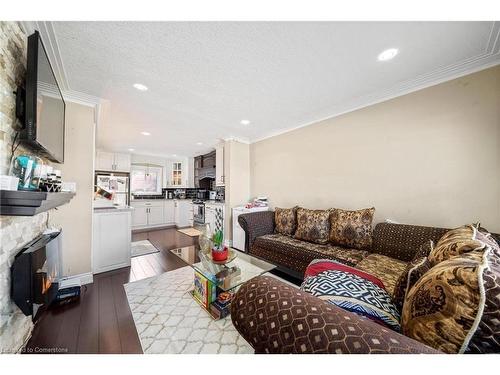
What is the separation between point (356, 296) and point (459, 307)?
18.8 inches

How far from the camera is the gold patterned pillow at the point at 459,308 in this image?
0.47 m

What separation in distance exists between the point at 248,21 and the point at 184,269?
2786 mm

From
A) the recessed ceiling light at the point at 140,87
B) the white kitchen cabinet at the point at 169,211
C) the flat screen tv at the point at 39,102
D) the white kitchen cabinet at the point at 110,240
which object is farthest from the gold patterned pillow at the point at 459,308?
the white kitchen cabinet at the point at 169,211

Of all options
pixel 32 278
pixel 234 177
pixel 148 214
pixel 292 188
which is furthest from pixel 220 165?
pixel 32 278

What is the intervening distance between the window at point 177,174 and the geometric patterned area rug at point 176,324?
4211mm

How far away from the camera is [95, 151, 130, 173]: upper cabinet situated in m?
4.73

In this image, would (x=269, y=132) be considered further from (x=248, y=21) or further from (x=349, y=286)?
(x=349, y=286)

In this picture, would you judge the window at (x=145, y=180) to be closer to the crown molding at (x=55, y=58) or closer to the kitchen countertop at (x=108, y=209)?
the kitchen countertop at (x=108, y=209)

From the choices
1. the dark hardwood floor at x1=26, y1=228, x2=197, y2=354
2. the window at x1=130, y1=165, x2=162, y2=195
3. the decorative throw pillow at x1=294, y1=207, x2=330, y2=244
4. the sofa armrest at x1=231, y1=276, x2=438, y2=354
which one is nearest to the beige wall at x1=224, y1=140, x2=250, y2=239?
the decorative throw pillow at x1=294, y1=207, x2=330, y2=244

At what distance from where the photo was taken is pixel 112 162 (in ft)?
16.0

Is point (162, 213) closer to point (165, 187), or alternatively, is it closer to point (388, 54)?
point (165, 187)

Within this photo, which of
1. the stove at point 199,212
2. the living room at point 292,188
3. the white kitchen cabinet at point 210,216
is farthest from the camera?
the stove at point 199,212

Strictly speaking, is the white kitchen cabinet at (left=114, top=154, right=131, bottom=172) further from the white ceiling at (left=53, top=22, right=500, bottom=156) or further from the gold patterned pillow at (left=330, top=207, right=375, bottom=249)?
the gold patterned pillow at (left=330, top=207, right=375, bottom=249)
